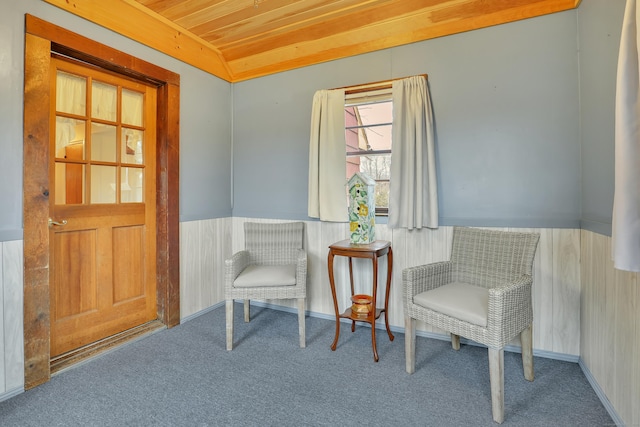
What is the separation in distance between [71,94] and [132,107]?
436 mm

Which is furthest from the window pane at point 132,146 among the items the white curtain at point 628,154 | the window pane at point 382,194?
the white curtain at point 628,154

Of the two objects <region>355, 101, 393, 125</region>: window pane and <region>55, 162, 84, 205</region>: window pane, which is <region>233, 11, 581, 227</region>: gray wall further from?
<region>55, 162, 84, 205</region>: window pane

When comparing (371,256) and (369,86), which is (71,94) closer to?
(369,86)

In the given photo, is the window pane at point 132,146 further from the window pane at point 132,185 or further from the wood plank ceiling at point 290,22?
the wood plank ceiling at point 290,22

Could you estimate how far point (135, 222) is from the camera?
260 cm

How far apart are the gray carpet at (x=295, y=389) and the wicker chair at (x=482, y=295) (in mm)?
159

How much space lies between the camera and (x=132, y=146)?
258 centimetres

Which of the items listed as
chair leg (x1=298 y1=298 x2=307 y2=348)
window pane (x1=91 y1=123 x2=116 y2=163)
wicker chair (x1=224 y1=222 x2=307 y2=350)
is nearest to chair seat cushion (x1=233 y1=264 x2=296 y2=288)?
wicker chair (x1=224 y1=222 x2=307 y2=350)

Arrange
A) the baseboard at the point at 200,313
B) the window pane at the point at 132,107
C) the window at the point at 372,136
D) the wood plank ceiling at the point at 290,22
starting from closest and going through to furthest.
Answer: the wood plank ceiling at the point at 290,22
the window pane at the point at 132,107
the window at the point at 372,136
the baseboard at the point at 200,313

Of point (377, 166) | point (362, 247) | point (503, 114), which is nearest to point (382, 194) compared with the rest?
point (377, 166)

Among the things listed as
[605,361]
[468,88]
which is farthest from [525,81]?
[605,361]

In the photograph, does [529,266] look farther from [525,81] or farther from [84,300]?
[84,300]

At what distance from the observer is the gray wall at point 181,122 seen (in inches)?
69.4

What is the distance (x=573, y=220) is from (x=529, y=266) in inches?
22.1
